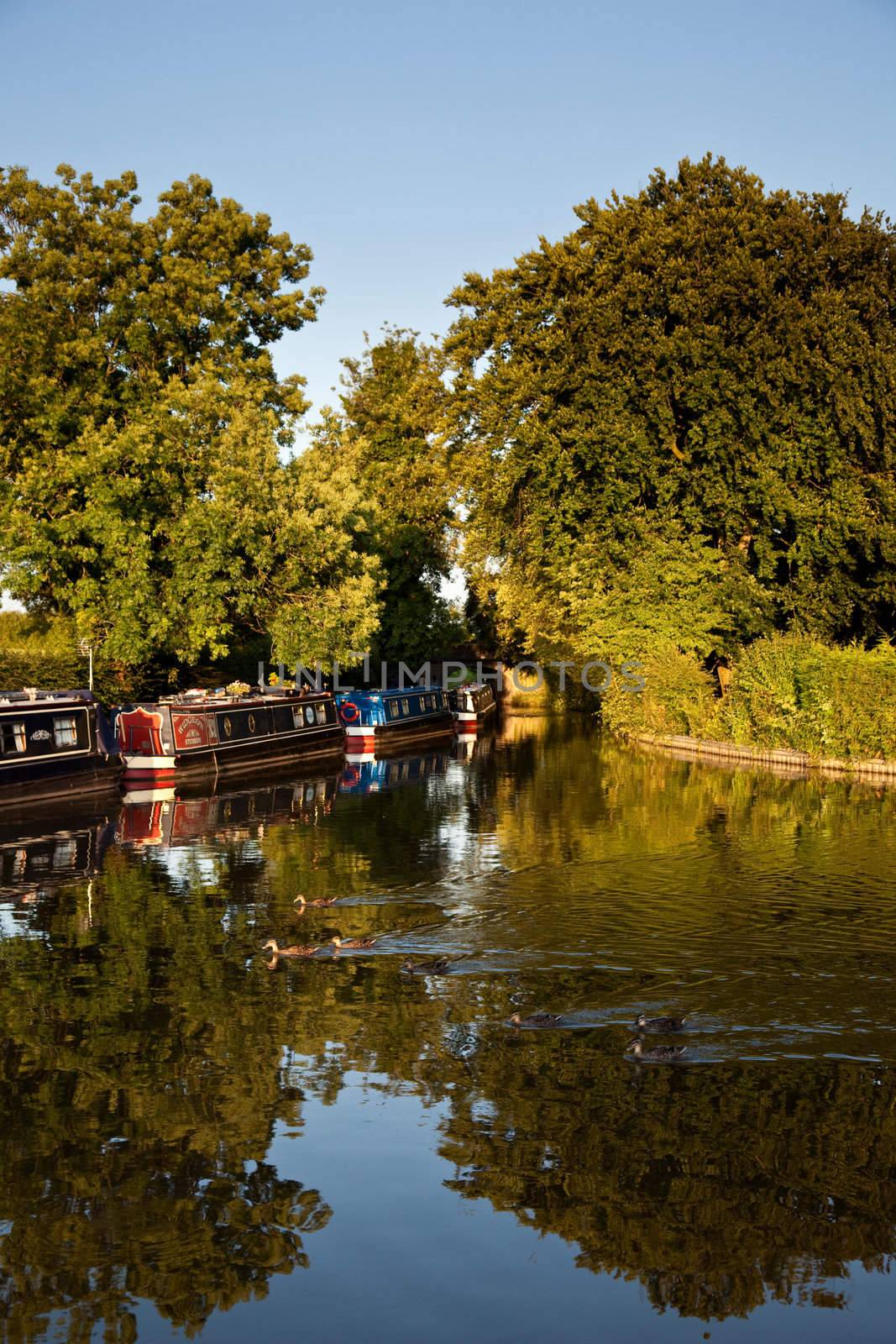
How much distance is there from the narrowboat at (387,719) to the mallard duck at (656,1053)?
3338 centimetres

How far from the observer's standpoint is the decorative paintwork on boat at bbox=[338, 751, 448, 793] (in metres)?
35.8

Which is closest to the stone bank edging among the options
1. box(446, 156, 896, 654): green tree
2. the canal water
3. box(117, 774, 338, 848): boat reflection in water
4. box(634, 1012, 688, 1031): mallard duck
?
box(446, 156, 896, 654): green tree

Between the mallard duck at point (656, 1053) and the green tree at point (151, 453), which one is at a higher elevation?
Result: the green tree at point (151, 453)

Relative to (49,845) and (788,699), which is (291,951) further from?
(788,699)

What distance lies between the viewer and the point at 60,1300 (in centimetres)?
778

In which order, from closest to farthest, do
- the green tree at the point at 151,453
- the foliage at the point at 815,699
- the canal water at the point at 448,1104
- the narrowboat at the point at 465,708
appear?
the canal water at the point at 448,1104 < the foliage at the point at 815,699 < the green tree at the point at 151,453 < the narrowboat at the point at 465,708

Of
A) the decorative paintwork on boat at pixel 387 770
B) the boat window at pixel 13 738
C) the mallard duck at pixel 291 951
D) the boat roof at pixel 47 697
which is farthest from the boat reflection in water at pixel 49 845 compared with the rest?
the decorative paintwork on boat at pixel 387 770

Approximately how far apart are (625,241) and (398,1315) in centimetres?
4311

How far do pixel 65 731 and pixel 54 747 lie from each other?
0.49 meters

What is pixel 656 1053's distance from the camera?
1184 cm

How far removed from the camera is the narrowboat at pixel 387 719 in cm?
4612

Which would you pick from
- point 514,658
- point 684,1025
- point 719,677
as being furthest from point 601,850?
point 514,658

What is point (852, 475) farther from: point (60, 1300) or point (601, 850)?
point (60, 1300)

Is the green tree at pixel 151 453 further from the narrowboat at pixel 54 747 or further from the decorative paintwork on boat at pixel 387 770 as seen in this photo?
the narrowboat at pixel 54 747
